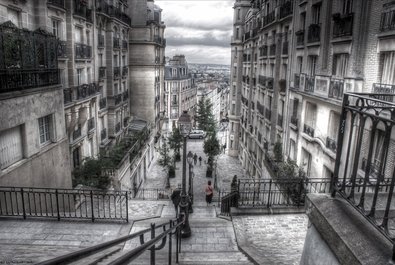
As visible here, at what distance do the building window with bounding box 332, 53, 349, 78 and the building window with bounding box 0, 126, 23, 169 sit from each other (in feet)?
44.7

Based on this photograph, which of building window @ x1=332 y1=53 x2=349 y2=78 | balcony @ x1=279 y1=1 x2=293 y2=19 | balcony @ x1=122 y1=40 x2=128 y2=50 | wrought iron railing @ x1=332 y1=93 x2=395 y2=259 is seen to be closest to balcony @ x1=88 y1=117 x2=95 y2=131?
balcony @ x1=122 y1=40 x2=128 y2=50

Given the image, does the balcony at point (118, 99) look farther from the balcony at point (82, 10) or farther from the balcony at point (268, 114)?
the balcony at point (268, 114)

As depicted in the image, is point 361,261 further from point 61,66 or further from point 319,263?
point 61,66

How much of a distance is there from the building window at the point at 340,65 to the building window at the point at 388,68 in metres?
2.34

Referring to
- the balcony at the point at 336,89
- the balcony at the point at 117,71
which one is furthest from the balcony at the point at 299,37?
the balcony at the point at 117,71

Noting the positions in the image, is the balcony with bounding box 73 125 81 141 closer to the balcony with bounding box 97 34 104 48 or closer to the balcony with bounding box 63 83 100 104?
the balcony with bounding box 63 83 100 104

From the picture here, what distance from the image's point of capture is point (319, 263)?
357 cm

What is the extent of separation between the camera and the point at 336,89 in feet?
45.7

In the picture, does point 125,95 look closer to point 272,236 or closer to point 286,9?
point 286,9

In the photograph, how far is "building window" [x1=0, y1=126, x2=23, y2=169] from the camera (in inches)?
370

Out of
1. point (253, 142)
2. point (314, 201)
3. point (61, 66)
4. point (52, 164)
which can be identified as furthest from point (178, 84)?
point (314, 201)

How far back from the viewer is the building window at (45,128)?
11.7 metres

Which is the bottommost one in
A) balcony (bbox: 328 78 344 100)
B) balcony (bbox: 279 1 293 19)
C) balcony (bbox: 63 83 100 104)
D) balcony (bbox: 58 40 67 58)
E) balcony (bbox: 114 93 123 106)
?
balcony (bbox: 114 93 123 106)

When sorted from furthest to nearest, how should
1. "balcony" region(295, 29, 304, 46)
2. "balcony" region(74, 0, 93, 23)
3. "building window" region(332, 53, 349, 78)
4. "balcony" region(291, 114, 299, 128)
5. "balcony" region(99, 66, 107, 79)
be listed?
"balcony" region(99, 66, 107, 79), "balcony" region(74, 0, 93, 23), "balcony" region(291, 114, 299, 128), "balcony" region(295, 29, 304, 46), "building window" region(332, 53, 349, 78)
